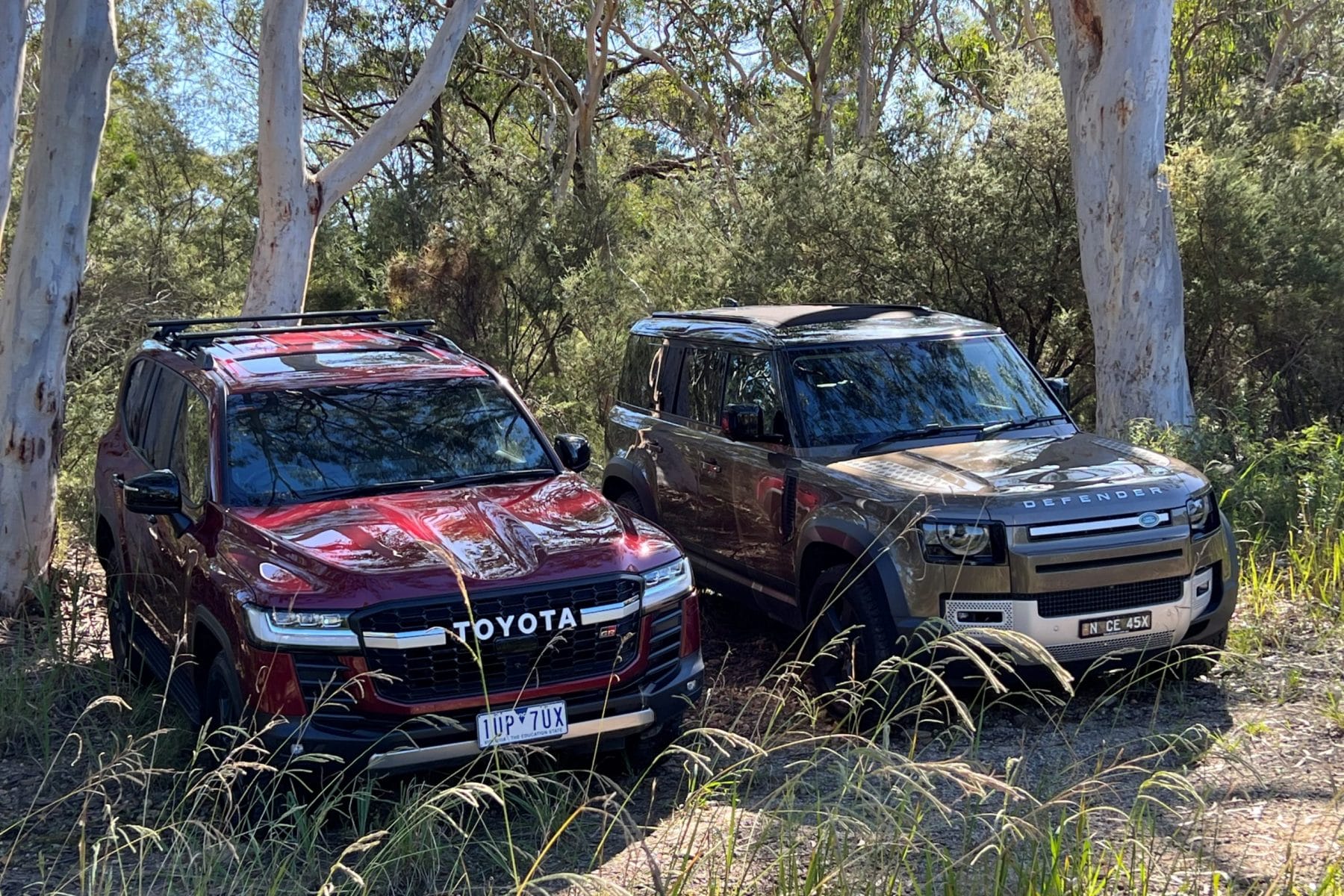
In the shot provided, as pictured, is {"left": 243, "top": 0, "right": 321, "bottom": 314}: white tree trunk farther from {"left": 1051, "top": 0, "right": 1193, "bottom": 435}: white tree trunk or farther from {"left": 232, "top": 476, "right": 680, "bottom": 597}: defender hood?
{"left": 1051, "top": 0, "right": 1193, "bottom": 435}: white tree trunk

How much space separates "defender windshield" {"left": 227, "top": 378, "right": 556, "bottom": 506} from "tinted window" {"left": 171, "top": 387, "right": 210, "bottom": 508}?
0.16 meters

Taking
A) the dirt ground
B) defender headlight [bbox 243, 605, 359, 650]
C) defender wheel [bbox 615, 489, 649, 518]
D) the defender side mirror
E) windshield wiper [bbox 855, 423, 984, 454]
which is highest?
the defender side mirror

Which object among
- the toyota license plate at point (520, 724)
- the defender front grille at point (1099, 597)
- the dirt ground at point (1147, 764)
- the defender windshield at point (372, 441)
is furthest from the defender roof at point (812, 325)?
the toyota license plate at point (520, 724)

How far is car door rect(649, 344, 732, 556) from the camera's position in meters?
7.51

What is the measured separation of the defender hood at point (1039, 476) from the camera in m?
5.73

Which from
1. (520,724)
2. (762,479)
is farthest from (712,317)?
(520,724)

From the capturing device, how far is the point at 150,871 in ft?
15.0

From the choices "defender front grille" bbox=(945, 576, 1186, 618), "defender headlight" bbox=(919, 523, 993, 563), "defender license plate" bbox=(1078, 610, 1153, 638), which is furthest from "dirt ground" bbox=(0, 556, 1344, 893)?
"defender headlight" bbox=(919, 523, 993, 563)

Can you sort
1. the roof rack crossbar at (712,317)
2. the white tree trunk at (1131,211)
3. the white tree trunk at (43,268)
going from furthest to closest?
1. the white tree trunk at (1131,211)
2. the white tree trunk at (43,268)
3. the roof rack crossbar at (712,317)

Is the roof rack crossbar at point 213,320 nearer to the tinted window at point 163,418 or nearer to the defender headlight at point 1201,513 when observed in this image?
the tinted window at point 163,418

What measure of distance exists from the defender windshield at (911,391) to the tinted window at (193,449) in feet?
9.61

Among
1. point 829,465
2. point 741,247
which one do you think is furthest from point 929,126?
point 829,465

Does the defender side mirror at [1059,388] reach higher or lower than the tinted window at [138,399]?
lower

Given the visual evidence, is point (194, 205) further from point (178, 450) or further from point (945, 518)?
point (945, 518)
